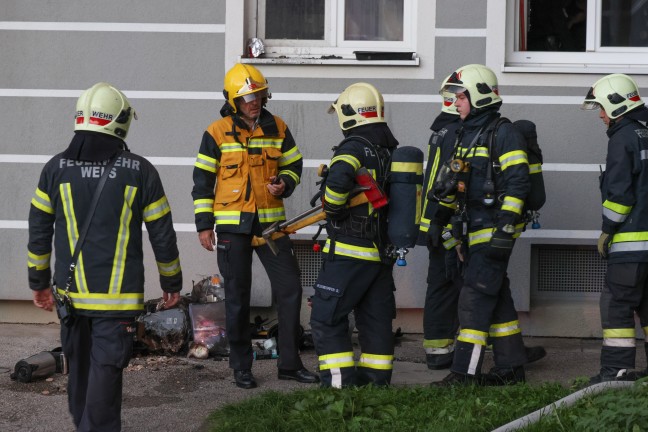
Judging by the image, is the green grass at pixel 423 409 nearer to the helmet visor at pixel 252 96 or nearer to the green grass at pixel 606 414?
the green grass at pixel 606 414

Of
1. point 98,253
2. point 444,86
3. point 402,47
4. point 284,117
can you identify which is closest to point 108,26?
point 284,117

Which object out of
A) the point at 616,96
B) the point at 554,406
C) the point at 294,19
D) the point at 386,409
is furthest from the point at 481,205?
the point at 294,19

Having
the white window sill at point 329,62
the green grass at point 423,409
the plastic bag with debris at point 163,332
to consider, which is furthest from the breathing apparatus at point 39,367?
the white window sill at point 329,62

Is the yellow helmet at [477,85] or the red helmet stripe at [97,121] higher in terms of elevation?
the yellow helmet at [477,85]

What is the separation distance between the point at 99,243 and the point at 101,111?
67 cm

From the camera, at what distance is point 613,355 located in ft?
22.2

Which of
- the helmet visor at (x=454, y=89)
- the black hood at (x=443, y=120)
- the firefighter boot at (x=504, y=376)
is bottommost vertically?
the firefighter boot at (x=504, y=376)

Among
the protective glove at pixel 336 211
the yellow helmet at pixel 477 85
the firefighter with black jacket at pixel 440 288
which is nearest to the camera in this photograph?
the protective glove at pixel 336 211

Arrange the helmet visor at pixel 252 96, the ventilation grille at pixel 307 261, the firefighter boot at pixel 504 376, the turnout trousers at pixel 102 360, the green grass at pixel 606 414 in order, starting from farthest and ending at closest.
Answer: the ventilation grille at pixel 307 261 → the helmet visor at pixel 252 96 → the firefighter boot at pixel 504 376 → the turnout trousers at pixel 102 360 → the green grass at pixel 606 414

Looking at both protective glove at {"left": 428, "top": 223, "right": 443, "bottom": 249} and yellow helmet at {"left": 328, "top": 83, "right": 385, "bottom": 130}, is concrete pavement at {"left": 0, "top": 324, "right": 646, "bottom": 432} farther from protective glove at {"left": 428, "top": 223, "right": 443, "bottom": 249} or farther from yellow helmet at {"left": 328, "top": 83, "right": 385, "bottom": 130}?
yellow helmet at {"left": 328, "top": 83, "right": 385, "bottom": 130}

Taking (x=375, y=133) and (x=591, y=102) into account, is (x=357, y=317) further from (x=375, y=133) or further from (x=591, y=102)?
(x=591, y=102)

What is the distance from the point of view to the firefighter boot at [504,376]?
22.8 feet

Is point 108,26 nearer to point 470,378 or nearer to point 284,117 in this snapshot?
point 284,117

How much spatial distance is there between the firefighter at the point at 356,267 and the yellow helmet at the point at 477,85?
55 centimetres
